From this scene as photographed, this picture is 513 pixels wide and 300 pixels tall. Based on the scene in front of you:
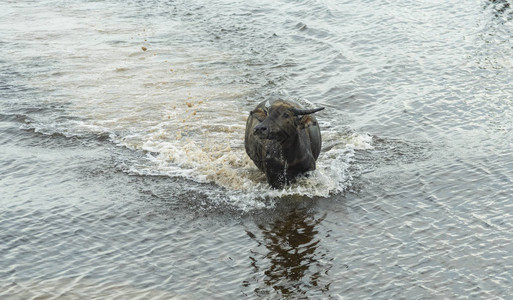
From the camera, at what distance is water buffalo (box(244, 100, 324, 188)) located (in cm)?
1019

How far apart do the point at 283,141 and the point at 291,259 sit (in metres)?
2.09

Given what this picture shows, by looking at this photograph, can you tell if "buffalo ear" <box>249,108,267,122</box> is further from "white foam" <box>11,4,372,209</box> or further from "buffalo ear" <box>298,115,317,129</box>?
"white foam" <box>11,4,372,209</box>

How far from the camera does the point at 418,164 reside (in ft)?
39.0

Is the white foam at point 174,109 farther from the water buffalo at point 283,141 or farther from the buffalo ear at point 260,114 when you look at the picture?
the buffalo ear at point 260,114

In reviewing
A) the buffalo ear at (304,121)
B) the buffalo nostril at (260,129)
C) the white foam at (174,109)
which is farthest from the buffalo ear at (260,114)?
the white foam at (174,109)

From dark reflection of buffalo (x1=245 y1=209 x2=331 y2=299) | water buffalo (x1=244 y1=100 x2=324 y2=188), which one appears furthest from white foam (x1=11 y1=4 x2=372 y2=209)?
dark reflection of buffalo (x1=245 y1=209 x2=331 y2=299)

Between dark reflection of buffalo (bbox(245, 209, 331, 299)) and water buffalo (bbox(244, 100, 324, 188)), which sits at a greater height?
water buffalo (bbox(244, 100, 324, 188))

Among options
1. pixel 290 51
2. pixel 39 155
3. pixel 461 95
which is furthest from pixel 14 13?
pixel 461 95

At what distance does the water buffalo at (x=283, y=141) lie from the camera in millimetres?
10188

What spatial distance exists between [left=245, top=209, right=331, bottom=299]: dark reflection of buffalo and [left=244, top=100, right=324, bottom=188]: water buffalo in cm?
74

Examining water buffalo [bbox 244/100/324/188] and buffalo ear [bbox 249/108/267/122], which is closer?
water buffalo [bbox 244/100/324/188]

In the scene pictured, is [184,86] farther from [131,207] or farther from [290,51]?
[131,207]

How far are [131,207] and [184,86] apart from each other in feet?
23.9

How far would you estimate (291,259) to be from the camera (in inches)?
355
